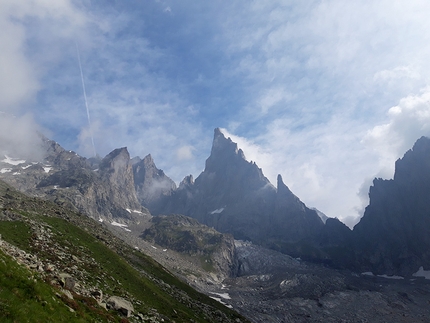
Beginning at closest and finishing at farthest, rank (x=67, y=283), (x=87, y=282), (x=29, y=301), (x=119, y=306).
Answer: (x=29, y=301), (x=67, y=283), (x=119, y=306), (x=87, y=282)

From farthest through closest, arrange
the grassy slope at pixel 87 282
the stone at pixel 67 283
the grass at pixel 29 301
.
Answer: the stone at pixel 67 283
the grassy slope at pixel 87 282
the grass at pixel 29 301

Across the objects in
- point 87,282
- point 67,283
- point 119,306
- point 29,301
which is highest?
point 29,301

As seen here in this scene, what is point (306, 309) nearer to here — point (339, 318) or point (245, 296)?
point (339, 318)

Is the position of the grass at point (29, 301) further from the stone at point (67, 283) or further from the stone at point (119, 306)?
the stone at point (119, 306)

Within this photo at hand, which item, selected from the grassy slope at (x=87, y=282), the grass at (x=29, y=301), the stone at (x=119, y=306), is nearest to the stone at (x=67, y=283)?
the grassy slope at (x=87, y=282)

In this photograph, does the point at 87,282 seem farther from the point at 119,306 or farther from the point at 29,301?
the point at 29,301

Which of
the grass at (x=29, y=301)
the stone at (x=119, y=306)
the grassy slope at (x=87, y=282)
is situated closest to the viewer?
the grass at (x=29, y=301)

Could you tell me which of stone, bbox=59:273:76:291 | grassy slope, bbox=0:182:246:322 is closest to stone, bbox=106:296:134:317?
grassy slope, bbox=0:182:246:322

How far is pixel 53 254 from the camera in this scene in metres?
43.3

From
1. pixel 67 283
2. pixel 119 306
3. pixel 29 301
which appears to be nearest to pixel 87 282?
pixel 119 306

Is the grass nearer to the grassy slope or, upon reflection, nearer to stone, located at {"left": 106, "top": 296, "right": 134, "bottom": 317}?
the grassy slope

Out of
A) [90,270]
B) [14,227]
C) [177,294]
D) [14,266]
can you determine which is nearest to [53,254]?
[90,270]

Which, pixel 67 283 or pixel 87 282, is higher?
pixel 67 283

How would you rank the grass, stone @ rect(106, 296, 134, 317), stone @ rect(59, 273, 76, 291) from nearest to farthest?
1. the grass
2. stone @ rect(59, 273, 76, 291)
3. stone @ rect(106, 296, 134, 317)
